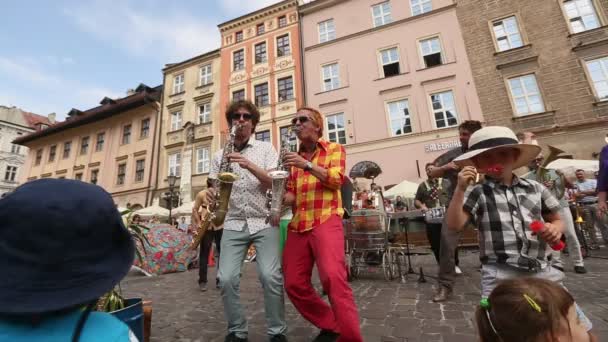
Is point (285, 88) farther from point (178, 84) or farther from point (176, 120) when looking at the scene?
point (178, 84)

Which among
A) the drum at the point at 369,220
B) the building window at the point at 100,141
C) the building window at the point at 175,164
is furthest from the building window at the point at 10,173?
the drum at the point at 369,220

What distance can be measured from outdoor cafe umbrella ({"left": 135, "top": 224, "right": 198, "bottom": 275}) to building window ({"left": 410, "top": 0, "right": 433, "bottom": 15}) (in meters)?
17.6

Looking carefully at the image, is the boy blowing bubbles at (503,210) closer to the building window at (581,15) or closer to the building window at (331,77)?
the building window at (331,77)

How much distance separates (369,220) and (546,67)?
14776 mm

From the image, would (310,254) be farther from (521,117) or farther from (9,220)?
(521,117)

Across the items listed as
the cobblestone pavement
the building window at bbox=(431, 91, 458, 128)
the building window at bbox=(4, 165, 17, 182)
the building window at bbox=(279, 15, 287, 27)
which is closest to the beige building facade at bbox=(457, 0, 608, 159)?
the building window at bbox=(431, 91, 458, 128)

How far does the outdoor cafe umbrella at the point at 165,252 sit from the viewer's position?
25.4ft

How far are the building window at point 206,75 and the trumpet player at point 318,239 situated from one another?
72.4 feet

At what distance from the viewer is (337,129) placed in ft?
56.9

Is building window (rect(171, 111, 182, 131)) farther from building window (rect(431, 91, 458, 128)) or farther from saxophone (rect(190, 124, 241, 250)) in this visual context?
saxophone (rect(190, 124, 241, 250))

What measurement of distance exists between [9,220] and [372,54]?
62.0 ft

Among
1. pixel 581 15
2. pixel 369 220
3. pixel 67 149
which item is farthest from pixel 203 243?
pixel 67 149

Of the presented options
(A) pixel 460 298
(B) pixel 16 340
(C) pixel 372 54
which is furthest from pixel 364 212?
(C) pixel 372 54

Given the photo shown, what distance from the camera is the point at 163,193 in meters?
20.4
